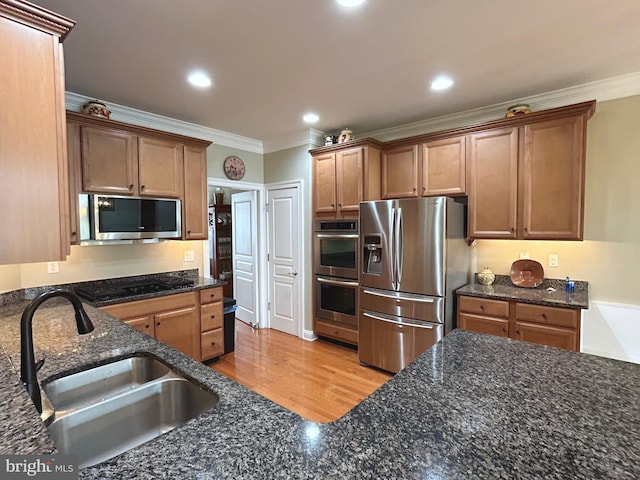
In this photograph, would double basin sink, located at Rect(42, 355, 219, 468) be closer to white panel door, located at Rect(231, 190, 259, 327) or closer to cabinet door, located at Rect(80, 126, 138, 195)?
cabinet door, located at Rect(80, 126, 138, 195)

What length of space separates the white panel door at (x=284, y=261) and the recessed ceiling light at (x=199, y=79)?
1753 mm

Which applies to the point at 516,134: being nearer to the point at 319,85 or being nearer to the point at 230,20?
the point at 319,85

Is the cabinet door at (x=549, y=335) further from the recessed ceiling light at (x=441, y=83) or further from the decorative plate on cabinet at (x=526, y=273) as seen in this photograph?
the recessed ceiling light at (x=441, y=83)

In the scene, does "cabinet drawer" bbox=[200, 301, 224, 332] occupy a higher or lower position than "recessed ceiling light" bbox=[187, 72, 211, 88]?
lower

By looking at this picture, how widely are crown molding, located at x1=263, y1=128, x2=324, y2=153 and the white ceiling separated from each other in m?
0.76

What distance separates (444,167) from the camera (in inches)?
127

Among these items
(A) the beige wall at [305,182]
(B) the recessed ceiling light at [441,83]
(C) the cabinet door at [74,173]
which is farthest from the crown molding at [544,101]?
(C) the cabinet door at [74,173]

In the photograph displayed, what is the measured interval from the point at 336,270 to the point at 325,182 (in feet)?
3.49

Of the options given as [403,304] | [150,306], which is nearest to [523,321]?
[403,304]

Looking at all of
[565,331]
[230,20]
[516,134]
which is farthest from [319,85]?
[565,331]

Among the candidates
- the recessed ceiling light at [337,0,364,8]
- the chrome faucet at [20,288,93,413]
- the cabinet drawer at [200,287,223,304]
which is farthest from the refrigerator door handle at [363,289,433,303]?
the chrome faucet at [20,288,93,413]

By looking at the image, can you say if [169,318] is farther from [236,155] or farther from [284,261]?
[236,155]

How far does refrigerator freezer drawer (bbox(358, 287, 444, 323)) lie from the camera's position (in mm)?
2895

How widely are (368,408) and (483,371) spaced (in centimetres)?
54
